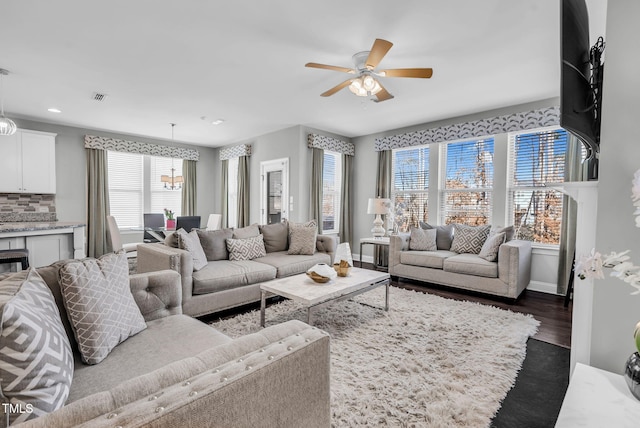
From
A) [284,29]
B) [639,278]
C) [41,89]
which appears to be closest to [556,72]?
[284,29]

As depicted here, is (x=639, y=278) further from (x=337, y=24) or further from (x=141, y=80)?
(x=141, y=80)

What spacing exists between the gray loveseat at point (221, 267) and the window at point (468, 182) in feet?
7.58

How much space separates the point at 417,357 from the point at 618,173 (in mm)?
1727

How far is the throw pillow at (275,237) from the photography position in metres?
4.32

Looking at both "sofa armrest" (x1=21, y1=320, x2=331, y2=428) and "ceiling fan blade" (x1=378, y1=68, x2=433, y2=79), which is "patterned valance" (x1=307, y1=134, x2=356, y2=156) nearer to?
"ceiling fan blade" (x1=378, y1=68, x2=433, y2=79)

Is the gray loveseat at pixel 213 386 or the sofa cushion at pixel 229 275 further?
the sofa cushion at pixel 229 275

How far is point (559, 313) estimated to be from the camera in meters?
3.30

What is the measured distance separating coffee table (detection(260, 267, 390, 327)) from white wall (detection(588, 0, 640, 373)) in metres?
1.72

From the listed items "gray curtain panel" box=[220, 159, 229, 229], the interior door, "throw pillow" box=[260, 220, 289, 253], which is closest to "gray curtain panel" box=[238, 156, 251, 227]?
the interior door

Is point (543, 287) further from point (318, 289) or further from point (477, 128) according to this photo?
point (318, 289)

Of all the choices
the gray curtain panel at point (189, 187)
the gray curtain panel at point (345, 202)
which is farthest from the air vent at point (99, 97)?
the gray curtain panel at point (345, 202)

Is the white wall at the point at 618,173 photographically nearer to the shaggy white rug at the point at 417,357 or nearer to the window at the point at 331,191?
the shaggy white rug at the point at 417,357

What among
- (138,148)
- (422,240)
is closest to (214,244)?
(422,240)

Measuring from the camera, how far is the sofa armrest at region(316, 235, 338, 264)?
4340mm
